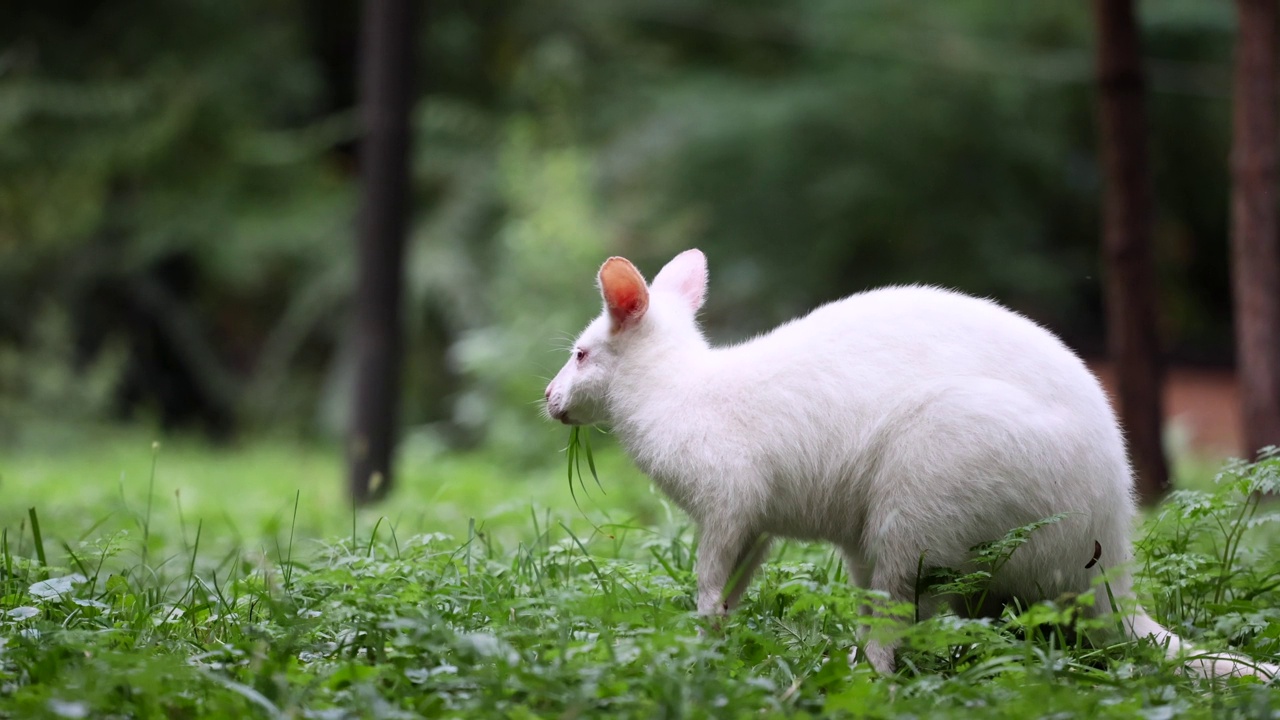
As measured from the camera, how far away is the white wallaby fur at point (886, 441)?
273cm

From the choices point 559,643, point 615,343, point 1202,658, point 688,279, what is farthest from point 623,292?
point 1202,658

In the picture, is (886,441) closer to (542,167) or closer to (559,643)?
(559,643)

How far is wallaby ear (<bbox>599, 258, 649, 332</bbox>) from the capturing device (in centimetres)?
309

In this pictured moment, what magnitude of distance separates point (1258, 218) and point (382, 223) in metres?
4.55

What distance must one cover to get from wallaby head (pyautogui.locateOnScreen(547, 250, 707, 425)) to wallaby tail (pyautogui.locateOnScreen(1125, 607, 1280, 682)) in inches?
51.9

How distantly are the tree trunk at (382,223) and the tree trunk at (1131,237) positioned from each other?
150 inches

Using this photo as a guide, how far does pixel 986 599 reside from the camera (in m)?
3.06

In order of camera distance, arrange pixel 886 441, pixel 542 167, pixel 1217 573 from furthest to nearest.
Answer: pixel 542 167
pixel 1217 573
pixel 886 441

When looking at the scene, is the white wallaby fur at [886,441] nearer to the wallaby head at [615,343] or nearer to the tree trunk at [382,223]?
the wallaby head at [615,343]

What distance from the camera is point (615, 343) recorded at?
3242mm

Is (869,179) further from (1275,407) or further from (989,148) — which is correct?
(1275,407)

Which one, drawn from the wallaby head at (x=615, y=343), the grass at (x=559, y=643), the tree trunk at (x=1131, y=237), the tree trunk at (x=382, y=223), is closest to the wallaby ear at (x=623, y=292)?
the wallaby head at (x=615, y=343)

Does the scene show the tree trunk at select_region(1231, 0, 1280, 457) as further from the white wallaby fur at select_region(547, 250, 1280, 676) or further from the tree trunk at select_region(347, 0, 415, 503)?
the tree trunk at select_region(347, 0, 415, 503)

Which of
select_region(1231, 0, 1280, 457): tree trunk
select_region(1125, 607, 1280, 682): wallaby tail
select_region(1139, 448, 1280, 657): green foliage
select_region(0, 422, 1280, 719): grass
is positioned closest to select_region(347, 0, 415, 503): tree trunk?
select_region(0, 422, 1280, 719): grass
